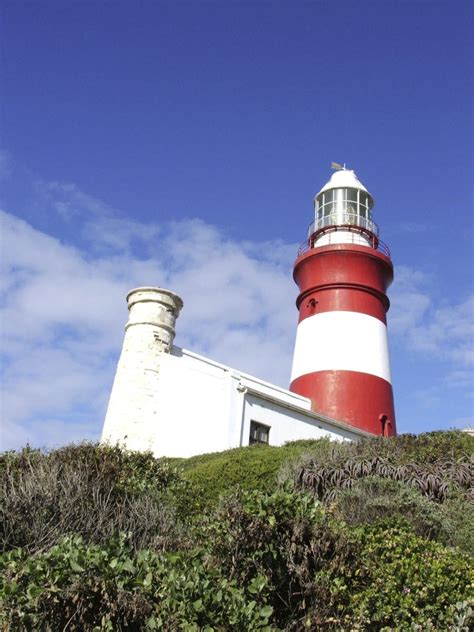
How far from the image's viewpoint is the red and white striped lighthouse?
23594 millimetres

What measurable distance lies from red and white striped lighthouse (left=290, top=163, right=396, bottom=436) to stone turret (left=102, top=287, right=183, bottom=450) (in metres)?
5.81

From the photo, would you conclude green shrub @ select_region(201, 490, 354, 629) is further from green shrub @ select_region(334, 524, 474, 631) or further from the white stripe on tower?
the white stripe on tower

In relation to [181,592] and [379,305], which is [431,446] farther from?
[379,305]

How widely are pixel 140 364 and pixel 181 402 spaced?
6.98ft

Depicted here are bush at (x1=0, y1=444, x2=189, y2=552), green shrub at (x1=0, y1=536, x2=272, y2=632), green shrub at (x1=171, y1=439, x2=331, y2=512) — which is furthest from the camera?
green shrub at (x1=171, y1=439, x2=331, y2=512)

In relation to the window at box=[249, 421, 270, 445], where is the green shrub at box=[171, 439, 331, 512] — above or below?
below

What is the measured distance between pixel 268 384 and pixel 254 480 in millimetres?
10371

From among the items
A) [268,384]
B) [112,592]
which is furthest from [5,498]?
[268,384]

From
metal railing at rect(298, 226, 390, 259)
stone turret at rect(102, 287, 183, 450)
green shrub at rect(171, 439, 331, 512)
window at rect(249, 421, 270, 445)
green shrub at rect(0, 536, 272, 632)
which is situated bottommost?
green shrub at rect(0, 536, 272, 632)

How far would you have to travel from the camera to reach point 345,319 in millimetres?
24703

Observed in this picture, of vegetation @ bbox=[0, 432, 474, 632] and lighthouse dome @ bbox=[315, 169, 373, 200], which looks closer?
vegetation @ bbox=[0, 432, 474, 632]

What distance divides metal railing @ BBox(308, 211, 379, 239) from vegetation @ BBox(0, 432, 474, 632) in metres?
18.7

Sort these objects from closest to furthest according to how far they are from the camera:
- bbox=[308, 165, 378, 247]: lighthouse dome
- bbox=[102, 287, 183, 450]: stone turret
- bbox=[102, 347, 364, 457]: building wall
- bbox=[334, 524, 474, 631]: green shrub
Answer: bbox=[334, 524, 474, 631]: green shrub, bbox=[102, 347, 364, 457]: building wall, bbox=[102, 287, 183, 450]: stone turret, bbox=[308, 165, 378, 247]: lighthouse dome

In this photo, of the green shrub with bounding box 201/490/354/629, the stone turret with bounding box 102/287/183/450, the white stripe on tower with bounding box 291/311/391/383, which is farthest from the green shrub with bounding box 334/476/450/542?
the white stripe on tower with bounding box 291/311/391/383
